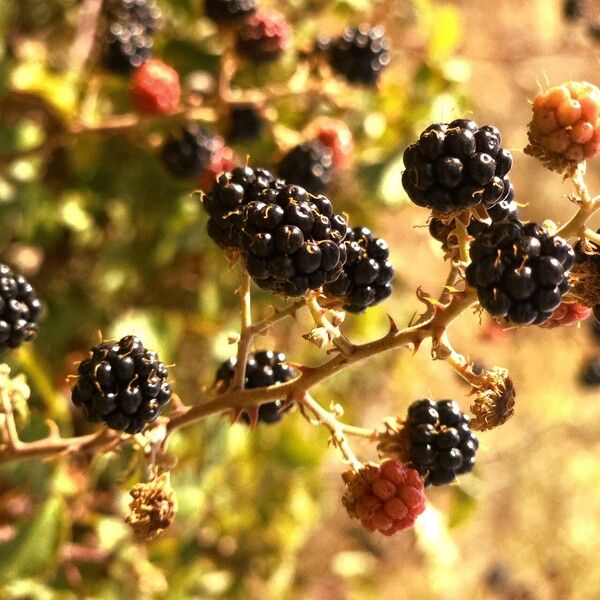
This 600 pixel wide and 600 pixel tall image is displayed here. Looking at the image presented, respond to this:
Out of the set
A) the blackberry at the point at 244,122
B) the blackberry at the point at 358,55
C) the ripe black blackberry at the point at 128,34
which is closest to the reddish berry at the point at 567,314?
the blackberry at the point at 358,55

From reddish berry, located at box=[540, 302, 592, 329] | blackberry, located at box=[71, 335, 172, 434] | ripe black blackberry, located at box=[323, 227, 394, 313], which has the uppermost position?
reddish berry, located at box=[540, 302, 592, 329]

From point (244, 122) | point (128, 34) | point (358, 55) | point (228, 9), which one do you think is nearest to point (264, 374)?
point (244, 122)

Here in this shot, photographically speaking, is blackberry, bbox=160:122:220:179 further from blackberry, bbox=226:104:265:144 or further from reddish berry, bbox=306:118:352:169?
reddish berry, bbox=306:118:352:169

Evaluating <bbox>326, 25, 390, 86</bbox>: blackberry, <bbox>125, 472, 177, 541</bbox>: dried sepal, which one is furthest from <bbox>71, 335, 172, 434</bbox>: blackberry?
<bbox>326, 25, 390, 86</bbox>: blackberry

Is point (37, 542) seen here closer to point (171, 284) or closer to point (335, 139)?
point (171, 284)

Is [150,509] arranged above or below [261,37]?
below

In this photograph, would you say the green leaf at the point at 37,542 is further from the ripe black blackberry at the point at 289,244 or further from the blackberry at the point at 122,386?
the ripe black blackberry at the point at 289,244

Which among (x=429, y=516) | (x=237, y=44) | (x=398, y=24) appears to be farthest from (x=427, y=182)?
(x=398, y=24)
